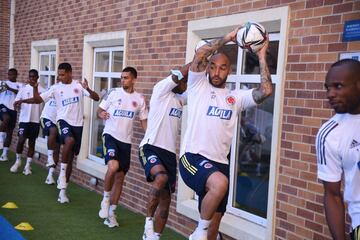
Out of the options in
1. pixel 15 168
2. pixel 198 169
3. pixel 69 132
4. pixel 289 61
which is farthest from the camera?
pixel 15 168

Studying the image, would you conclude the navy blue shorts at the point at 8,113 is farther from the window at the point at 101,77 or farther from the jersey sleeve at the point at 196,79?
the jersey sleeve at the point at 196,79

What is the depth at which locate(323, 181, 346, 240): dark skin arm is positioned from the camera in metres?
2.65

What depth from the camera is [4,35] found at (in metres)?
13.2

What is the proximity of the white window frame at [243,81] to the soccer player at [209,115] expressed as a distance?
1.68 ft

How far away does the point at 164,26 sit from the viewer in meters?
6.48

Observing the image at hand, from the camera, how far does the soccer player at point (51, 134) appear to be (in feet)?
27.5

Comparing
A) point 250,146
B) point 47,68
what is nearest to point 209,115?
point 250,146

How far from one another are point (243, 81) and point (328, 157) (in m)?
2.86

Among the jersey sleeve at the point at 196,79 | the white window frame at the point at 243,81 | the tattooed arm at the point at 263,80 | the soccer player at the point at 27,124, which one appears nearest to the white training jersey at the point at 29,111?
the soccer player at the point at 27,124

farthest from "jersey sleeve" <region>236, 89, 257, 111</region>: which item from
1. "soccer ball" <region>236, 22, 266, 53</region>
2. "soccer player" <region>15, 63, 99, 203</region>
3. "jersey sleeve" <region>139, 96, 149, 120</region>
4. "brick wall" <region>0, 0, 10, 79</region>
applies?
"brick wall" <region>0, 0, 10, 79</region>

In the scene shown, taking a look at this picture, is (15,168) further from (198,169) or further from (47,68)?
(198,169)

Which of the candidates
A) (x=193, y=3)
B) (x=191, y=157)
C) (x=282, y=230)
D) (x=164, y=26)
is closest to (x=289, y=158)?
(x=282, y=230)

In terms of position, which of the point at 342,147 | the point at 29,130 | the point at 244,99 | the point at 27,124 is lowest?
the point at 29,130

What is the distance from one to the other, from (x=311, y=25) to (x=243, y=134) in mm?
1943
